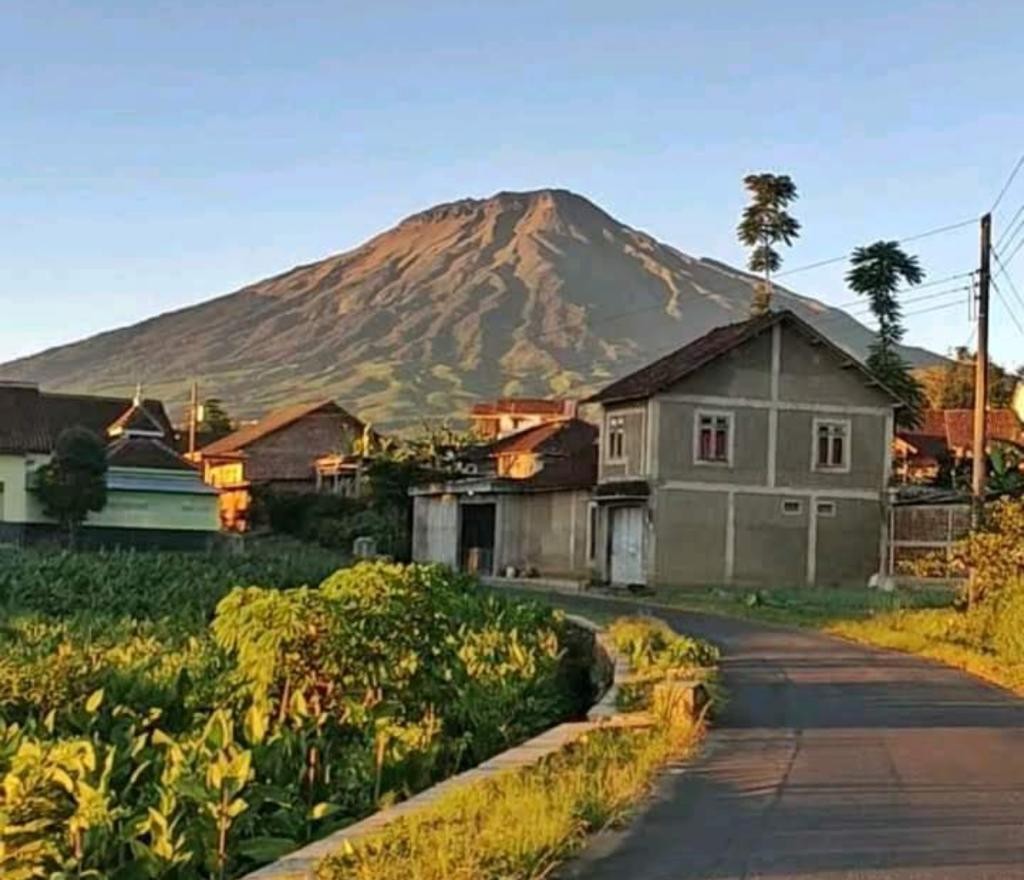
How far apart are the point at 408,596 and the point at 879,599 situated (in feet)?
79.8

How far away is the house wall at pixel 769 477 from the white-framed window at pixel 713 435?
6.2 inches

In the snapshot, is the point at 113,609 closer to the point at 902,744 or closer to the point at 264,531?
the point at 902,744

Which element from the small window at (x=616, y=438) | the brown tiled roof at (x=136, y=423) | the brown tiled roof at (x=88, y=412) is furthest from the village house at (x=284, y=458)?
the small window at (x=616, y=438)

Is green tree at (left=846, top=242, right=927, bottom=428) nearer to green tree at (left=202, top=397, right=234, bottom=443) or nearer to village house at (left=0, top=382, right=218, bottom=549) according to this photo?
village house at (left=0, top=382, right=218, bottom=549)

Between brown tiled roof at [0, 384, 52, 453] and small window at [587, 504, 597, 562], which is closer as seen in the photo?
small window at [587, 504, 597, 562]

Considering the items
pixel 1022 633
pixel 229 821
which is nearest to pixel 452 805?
pixel 229 821

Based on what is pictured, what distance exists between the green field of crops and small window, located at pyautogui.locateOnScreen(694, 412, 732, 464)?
19525 mm

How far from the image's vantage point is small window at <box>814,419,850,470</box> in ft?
156

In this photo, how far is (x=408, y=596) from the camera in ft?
53.7

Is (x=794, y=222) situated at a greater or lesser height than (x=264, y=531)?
greater

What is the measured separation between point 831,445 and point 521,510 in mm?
11713

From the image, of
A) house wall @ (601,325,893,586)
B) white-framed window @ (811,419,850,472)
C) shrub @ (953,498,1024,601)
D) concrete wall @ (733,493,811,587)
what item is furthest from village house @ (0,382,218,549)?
shrub @ (953,498,1024,601)

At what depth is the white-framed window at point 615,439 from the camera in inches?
1889

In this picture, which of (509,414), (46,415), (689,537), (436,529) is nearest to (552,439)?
(436,529)
